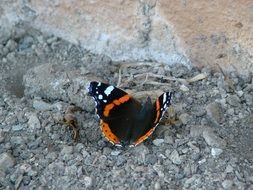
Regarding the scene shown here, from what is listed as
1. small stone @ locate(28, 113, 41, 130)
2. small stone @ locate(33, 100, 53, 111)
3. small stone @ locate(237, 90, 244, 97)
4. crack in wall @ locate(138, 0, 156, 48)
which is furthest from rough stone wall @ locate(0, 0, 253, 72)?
small stone @ locate(28, 113, 41, 130)

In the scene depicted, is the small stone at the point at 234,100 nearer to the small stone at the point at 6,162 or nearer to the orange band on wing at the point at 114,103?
the orange band on wing at the point at 114,103

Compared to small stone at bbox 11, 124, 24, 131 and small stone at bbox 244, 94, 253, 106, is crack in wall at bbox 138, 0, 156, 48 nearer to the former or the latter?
small stone at bbox 244, 94, 253, 106

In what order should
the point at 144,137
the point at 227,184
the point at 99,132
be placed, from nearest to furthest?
the point at 227,184 → the point at 144,137 → the point at 99,132

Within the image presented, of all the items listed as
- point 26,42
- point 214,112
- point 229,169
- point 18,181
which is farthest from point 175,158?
point 26,42

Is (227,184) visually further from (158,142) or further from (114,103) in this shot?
(114,103)

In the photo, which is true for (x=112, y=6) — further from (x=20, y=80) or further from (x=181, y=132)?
(x=181, y=132)

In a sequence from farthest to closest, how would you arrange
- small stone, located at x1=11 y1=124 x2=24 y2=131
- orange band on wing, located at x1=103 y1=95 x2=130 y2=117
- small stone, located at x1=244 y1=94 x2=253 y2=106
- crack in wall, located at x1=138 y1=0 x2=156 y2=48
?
crack in wall, located at x1=138 y1=0 x2=156 y2=48, small stone, located at x1=244 y1=94 x2=253 y2=106, small stone, located at x1=11 y1=124 x2=24 y2=131, orange band on wing, located at x1=103 y1=95 x2=130 y2=117
